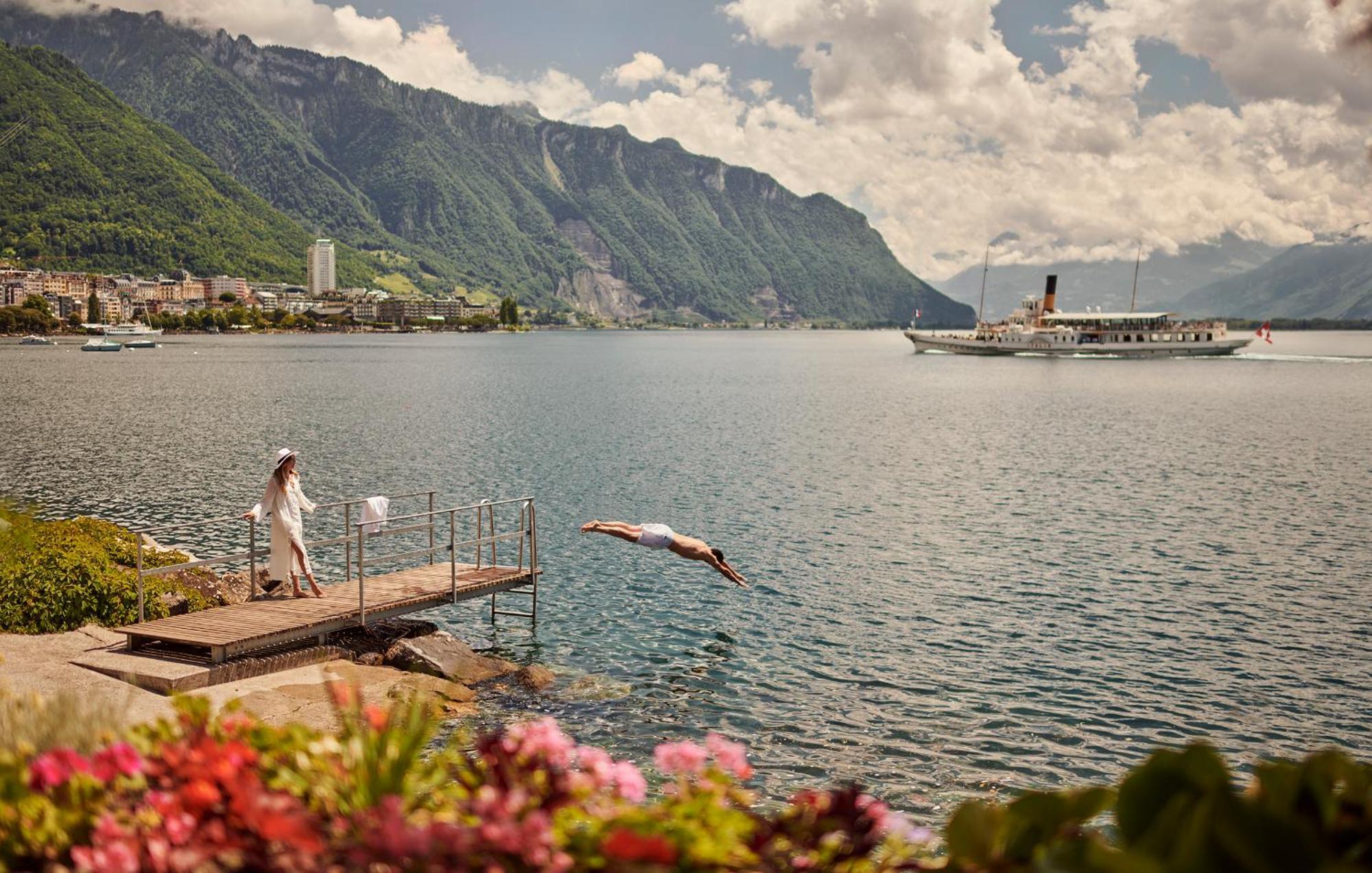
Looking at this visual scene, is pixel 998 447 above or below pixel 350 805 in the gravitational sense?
below

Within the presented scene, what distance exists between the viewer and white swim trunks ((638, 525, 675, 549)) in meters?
20.7

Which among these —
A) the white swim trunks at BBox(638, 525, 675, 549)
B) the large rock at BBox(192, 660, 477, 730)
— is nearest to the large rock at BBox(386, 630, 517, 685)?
the large rock at BBox(192, 660, 477, 730)

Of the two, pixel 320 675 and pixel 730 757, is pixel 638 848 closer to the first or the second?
pixel 730 757

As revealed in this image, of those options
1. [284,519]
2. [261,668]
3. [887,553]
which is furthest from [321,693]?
[887,553]

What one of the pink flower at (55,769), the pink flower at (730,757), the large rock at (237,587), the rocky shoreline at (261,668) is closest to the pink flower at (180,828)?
the pink flower at (55,769)

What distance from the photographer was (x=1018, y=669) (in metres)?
19.9

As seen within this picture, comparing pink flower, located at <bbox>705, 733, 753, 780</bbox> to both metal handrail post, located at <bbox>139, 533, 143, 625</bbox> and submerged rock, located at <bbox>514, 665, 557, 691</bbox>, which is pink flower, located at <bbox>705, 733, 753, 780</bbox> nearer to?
submerged rock, located at <bbox>514, 665, 557, 691</bbox>

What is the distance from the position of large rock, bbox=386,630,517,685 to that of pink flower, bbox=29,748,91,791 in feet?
43.6

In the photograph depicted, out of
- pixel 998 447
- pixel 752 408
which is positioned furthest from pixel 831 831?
pixel 752 408

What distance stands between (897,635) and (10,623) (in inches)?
687

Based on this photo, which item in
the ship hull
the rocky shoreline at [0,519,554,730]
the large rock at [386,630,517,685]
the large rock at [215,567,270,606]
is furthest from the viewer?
the ship hull

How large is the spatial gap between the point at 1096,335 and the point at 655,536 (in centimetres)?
16665

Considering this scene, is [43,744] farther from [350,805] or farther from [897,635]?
[897,635]

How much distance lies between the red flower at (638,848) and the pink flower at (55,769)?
307 cm
